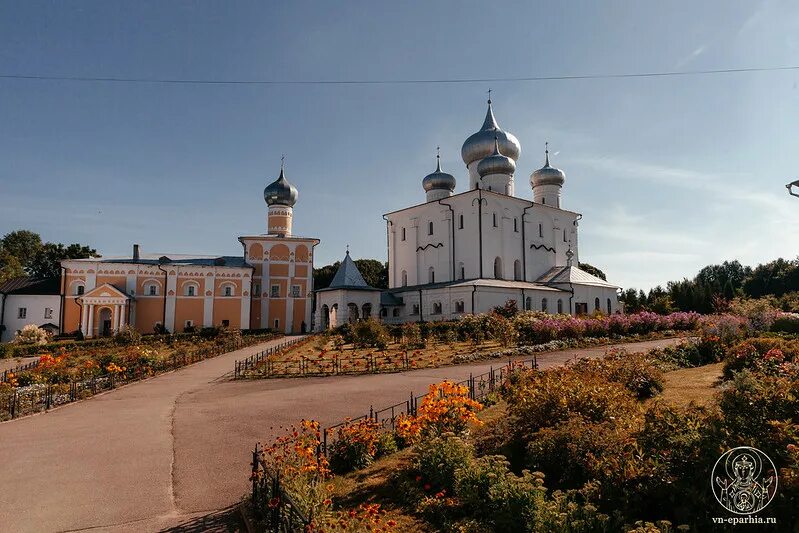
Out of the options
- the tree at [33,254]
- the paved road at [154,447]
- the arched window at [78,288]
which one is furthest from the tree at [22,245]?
the paved road at [154,447]

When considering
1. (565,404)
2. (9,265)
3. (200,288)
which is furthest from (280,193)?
→ (565,404)

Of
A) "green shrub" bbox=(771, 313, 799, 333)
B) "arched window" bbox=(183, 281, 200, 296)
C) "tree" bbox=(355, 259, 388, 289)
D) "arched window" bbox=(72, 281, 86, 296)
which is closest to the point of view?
"green shrub" bbox=(771, 313, 799, 333)

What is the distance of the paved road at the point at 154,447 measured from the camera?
6.46 meters

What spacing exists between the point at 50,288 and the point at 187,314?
15117 mm

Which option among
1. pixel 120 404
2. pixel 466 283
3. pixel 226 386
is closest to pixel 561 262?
pixel 466 283

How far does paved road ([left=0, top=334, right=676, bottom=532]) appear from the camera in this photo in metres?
6.46

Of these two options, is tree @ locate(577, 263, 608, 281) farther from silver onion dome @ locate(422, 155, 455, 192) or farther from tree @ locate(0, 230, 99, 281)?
tree @ locate(0, 230, 99, 281)

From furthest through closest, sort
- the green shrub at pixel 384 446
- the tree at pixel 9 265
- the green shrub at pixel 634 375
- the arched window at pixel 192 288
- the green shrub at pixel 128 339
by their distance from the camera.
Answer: the tree at pixel 9 265, the arched window at pixel 192 288, the green shrub at pixel 128 339, the green shrub at pixel 634 375, the green shrub at pixel 384 446

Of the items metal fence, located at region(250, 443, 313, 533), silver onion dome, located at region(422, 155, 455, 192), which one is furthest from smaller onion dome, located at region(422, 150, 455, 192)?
metal fence, located at region(250, 443, 313, 533)

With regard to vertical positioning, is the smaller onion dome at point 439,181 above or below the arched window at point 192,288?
above

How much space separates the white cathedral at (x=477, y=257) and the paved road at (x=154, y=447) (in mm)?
21046

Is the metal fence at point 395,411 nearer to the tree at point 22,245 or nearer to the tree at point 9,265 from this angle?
the tree at point 9,265
